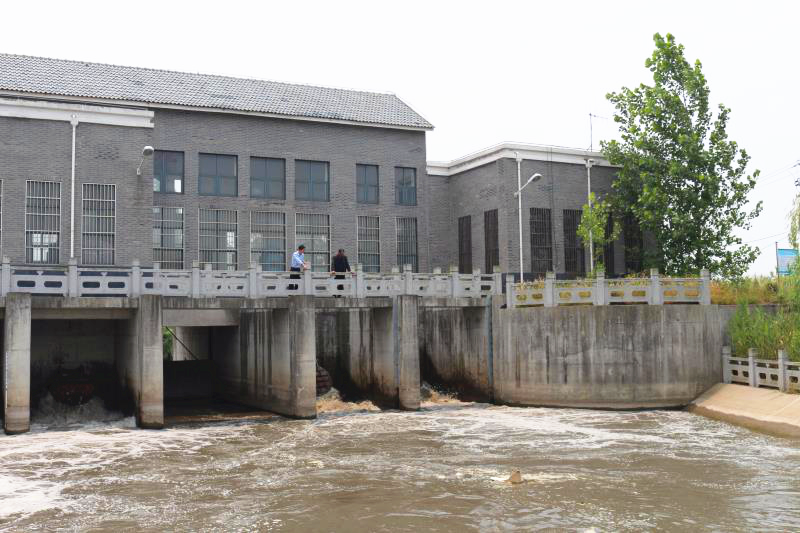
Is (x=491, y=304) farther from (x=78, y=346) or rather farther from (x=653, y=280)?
(x=78, y=346)

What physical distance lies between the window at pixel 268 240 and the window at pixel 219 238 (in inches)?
31.5

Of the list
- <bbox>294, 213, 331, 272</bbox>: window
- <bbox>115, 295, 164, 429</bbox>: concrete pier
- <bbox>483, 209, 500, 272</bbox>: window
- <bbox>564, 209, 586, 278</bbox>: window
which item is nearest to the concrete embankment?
<bbox>564, 209, 586, 278</bbox>: window

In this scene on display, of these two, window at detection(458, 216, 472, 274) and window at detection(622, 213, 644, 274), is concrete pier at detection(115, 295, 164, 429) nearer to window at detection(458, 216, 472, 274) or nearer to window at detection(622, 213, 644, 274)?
window at detection(458, 216, 472, 274)

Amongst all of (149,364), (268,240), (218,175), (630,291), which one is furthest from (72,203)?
(630,291)

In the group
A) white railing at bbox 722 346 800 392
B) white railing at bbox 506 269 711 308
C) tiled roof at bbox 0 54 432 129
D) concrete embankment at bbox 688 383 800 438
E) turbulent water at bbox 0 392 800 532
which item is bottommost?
turbulent water at bbox 0 392 800 532

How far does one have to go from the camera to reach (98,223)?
96.5ft

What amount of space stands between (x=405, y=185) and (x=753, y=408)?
19.2 meters

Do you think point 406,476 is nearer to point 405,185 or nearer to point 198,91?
point 405,185

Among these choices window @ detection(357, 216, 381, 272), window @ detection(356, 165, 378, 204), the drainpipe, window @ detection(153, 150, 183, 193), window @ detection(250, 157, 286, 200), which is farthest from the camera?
window @ detection(356, 165, 378, 204)

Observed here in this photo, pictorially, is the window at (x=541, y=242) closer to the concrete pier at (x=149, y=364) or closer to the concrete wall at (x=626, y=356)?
the concrete wall at (x=626, y=356)

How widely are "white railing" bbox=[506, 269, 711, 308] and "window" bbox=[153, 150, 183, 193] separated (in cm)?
1561

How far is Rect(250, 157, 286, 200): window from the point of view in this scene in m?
35.2

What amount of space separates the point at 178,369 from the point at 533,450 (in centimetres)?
1909

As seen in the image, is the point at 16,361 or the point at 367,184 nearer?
the point at 16,361
